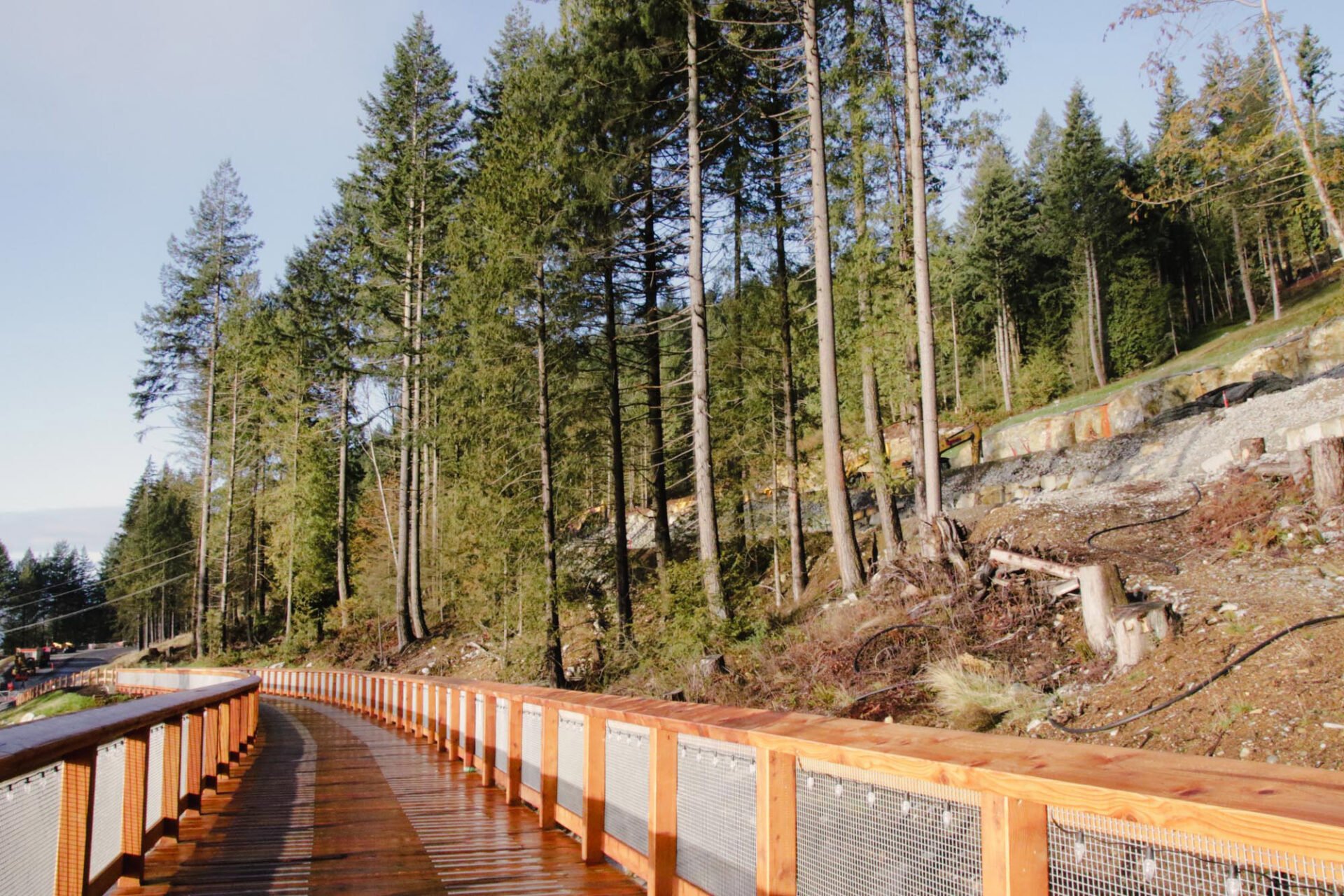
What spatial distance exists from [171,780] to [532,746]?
2.40 m

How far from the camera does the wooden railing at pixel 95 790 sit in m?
3.08

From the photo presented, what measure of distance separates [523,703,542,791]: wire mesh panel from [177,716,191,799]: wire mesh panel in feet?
7.80

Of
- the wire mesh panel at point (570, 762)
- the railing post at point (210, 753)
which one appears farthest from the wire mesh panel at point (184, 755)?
the wire mesh panel at point (570, 762)

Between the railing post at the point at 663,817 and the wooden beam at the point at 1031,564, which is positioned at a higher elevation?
the wooden beam at the point at 1031,564

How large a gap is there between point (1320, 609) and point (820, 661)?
5461 mm

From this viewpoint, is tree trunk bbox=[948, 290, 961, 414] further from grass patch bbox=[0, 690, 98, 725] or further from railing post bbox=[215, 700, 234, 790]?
railing post bbox=[215, 700, 234, 790]

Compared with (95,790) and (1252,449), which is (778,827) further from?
(1252,449)

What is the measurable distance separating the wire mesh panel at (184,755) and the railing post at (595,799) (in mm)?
2950

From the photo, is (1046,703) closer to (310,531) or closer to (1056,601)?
(1056,601)

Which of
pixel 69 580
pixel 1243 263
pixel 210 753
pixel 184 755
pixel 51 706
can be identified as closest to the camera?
pixel 184 755

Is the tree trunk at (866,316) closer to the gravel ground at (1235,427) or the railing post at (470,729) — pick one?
the gravel ground at (1235,427)

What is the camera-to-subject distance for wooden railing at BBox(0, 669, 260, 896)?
308 centimetres

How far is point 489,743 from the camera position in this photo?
301 inches

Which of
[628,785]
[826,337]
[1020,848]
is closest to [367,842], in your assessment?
[628,785]
